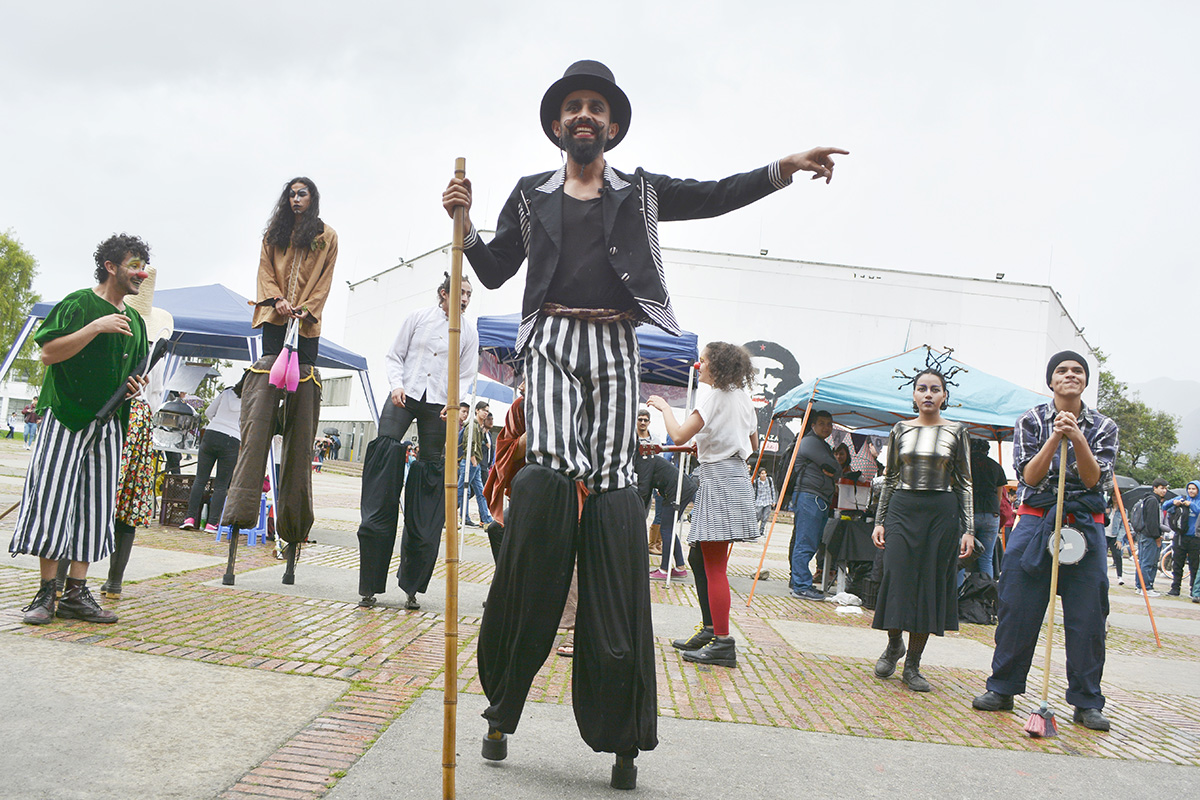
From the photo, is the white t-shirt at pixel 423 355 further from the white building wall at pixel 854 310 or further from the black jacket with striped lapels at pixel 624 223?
the white building wall at pixel 854 310

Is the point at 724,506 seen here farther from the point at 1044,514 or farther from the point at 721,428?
the point at 1044,514

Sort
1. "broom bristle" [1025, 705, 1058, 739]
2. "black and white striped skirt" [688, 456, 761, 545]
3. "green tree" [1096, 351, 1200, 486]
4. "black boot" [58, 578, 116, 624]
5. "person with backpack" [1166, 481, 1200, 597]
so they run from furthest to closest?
"green tree" [1096, 351, 1200, 486] → "person with backpack" [1166, 481, 1200, 597] → "black and white striped skirt" [688, 456, 761, 545] → "black boot" [58, 578, 116, 624] → "broom bristle" [1025, 705, 1058, 739]

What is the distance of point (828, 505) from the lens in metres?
8.72

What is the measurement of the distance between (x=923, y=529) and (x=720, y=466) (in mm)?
1227

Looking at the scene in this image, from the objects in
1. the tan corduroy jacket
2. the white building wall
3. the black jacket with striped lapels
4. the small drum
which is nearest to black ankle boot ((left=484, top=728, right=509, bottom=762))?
the black jacket with striped lapels

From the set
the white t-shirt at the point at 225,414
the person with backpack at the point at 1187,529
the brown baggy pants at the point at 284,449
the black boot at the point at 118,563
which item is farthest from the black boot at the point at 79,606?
the person with backpack at the point at 1187,529

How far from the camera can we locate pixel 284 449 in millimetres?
5336

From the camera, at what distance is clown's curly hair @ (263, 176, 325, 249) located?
5251mm

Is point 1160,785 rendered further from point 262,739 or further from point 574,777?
point 262,739

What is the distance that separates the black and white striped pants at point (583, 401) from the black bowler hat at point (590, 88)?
0.72 metres

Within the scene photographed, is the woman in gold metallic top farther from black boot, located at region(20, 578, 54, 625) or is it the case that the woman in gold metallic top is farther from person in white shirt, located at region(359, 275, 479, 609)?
black boot, located at region(20, 578, 54, 625)

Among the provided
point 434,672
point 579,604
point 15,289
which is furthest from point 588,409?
point 15,289

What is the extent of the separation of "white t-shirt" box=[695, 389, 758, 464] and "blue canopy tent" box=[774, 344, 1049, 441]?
3308 millimetres

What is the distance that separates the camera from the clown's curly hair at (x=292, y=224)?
17.2 ft
